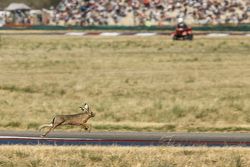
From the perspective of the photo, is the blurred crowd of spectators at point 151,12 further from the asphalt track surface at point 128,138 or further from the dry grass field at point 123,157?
the dry grass field at point 123,157

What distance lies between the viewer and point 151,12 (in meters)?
87.2

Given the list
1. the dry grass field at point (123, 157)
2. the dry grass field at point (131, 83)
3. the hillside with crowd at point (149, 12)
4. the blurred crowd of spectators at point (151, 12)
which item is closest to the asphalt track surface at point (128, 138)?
the dry grass field at point (123, 157)

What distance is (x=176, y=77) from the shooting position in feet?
128

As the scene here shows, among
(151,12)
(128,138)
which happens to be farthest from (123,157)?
(151,12)

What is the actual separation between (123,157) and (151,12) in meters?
72.7

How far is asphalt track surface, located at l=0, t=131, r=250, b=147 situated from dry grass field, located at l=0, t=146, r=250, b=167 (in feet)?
4.64

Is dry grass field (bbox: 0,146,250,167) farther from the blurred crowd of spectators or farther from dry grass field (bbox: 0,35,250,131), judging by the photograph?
the blurred crowd of spectators

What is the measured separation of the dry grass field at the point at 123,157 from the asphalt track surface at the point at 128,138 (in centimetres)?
141

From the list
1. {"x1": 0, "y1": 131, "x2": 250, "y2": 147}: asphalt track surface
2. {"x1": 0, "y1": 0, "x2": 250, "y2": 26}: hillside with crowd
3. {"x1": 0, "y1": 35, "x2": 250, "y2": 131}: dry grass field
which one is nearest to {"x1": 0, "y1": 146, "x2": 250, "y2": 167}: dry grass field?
{"x1": 0, "y1": 131, "x2": 250, "y2": 147}: asphalt track surface

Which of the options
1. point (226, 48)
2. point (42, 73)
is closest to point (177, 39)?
point (226, 48)

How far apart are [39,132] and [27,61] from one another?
1125 inches

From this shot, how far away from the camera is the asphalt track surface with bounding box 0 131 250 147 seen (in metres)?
18.3

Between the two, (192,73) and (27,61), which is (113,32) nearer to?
(27,61)

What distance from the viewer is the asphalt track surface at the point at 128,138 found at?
18.3 metres
